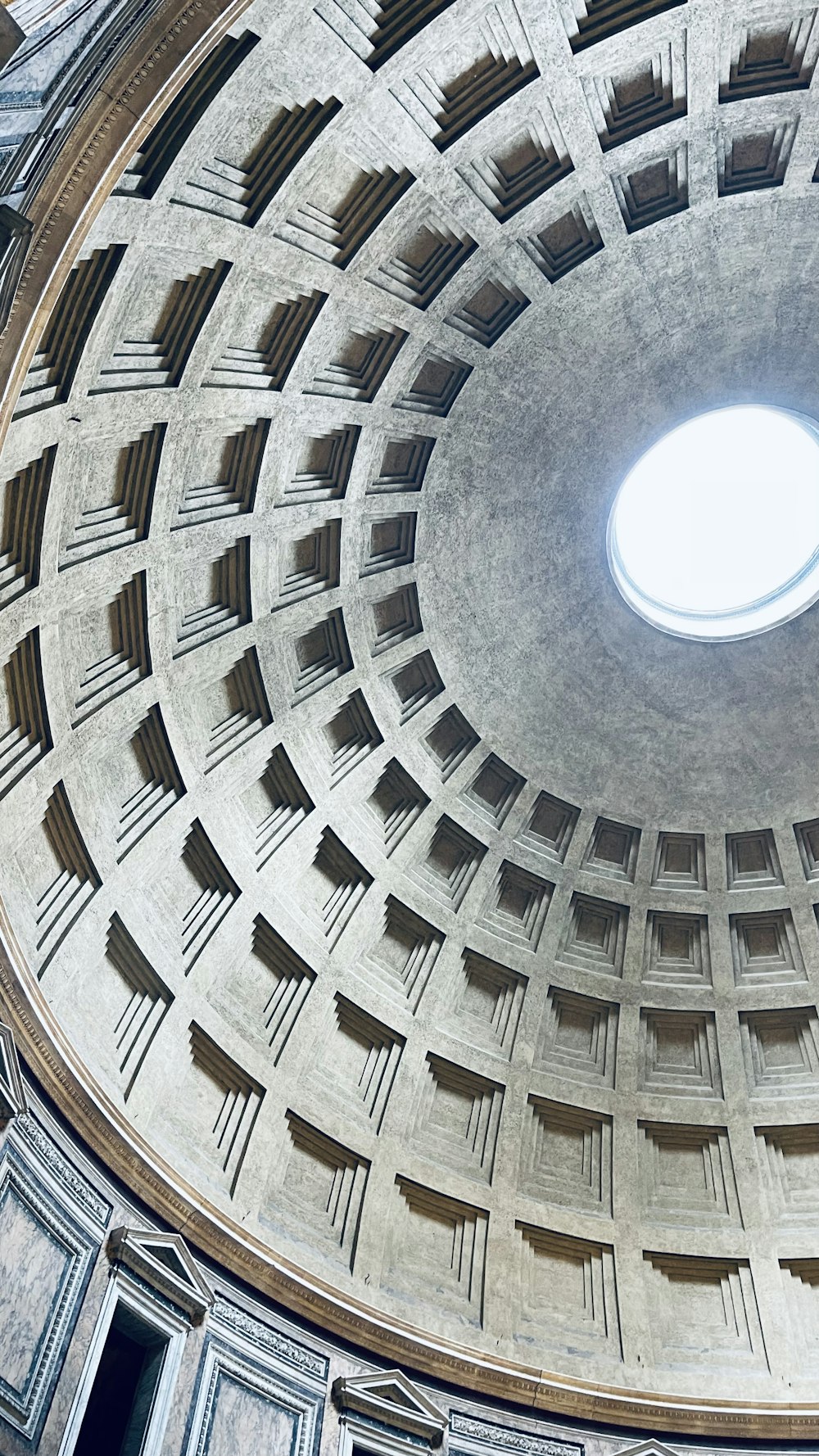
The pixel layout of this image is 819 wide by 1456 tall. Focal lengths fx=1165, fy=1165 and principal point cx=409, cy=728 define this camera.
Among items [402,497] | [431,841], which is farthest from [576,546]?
[431,841]

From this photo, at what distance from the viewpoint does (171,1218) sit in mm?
17391

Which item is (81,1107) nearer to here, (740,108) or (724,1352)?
(724,1352)

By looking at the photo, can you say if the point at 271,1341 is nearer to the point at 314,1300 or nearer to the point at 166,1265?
the point at 314,1300

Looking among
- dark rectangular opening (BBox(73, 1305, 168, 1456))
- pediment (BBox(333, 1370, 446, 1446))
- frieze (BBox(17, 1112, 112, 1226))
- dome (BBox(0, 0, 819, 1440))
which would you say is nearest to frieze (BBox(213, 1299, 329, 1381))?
pediment (BBox(333, 1370, 446, 1446))

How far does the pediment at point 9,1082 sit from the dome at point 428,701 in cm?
66

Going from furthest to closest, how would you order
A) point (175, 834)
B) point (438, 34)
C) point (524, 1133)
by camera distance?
point (524, 1133) → point (175, 834) → point (438, 34)

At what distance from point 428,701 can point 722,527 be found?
10.1m

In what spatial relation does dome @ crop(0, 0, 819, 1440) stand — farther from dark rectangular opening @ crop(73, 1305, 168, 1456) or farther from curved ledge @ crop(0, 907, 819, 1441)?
dark rectangular opening @ crop(73, 1305, 168, 1456)

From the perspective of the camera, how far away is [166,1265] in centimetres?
1666

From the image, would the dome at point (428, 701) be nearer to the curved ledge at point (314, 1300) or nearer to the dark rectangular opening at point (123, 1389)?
the curved ledge at point (314, 1300)

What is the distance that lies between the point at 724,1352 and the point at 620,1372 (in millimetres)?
2130

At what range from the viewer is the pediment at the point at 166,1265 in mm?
16156

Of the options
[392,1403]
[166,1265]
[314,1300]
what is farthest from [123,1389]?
[392,1403]

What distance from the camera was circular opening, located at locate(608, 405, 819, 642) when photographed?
2577 centimetres
